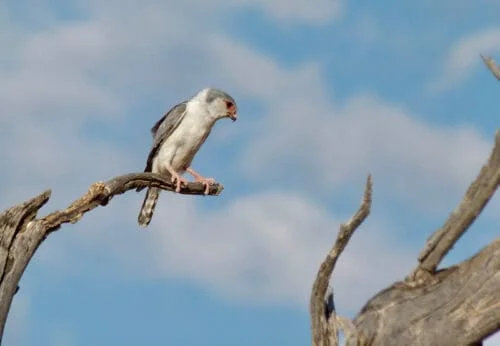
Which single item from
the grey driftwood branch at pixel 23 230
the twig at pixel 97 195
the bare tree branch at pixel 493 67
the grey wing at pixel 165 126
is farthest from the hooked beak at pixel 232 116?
the bare tree branch at pixel 493 67

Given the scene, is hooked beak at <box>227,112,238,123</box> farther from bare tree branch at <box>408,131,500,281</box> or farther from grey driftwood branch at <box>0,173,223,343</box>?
bare tree branch at <box>408,131,500,281</box>

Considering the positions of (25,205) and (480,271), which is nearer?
(480,271)

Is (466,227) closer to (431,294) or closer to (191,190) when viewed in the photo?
(431,294)

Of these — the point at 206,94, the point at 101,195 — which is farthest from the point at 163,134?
the point at 101,195

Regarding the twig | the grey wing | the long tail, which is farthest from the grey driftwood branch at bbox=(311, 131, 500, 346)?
the grey wing

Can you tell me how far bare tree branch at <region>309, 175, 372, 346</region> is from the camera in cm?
689

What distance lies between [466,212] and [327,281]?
4.15 feet

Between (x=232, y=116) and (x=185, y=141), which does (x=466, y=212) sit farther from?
(x=232, y=116)

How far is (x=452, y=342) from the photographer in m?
7.04

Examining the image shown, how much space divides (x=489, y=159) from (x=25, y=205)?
4.20 meters

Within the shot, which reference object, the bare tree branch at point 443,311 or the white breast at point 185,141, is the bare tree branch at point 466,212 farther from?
the white breast at point 185,141

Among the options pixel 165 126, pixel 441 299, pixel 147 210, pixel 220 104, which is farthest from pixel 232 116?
pixel 441 299

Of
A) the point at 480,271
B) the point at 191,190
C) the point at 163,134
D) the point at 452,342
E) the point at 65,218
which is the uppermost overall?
the point at 163,134

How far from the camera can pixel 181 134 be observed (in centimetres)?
1354
